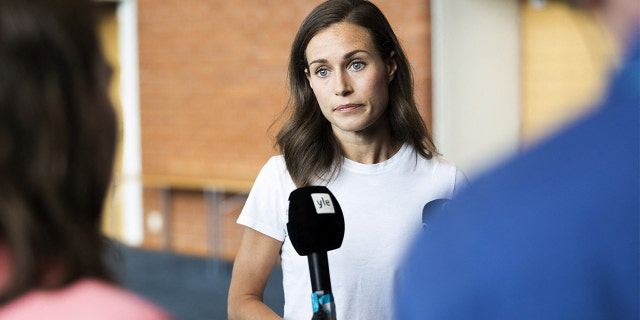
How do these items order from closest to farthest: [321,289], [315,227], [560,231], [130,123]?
[560,231], [321,289], [315,227], [130,123]

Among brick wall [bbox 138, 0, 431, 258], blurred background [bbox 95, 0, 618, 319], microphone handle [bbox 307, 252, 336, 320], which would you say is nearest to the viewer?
microphone handle [bbox 307, 252, 336, 320]

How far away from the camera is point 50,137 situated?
81 cm

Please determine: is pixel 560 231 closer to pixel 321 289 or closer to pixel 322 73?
pixel 321 289

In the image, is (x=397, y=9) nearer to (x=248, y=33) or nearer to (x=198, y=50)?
(x=248, y=33)

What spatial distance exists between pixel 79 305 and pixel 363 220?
1008 millimetres

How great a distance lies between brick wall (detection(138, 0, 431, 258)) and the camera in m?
6.16

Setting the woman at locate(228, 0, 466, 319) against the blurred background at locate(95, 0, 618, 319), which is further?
the blurred background at locate(95, 0, 618, 319)

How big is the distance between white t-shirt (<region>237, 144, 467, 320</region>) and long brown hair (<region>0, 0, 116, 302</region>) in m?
0.90

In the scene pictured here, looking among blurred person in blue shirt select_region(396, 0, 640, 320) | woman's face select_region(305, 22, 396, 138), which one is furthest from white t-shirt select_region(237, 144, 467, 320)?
blurred person in blue shirt select_region(396, 0, 640, 320)

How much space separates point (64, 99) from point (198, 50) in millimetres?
5947

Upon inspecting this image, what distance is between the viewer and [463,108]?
5184mm

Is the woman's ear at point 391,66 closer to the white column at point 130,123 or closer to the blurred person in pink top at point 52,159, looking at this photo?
the blurred person in pink top at point 52,159

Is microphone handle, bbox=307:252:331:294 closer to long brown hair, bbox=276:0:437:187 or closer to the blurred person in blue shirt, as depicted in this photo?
long brown hair, bbox=276:0:437:187

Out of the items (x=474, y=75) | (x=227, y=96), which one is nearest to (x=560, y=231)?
(x=474, y=75)
